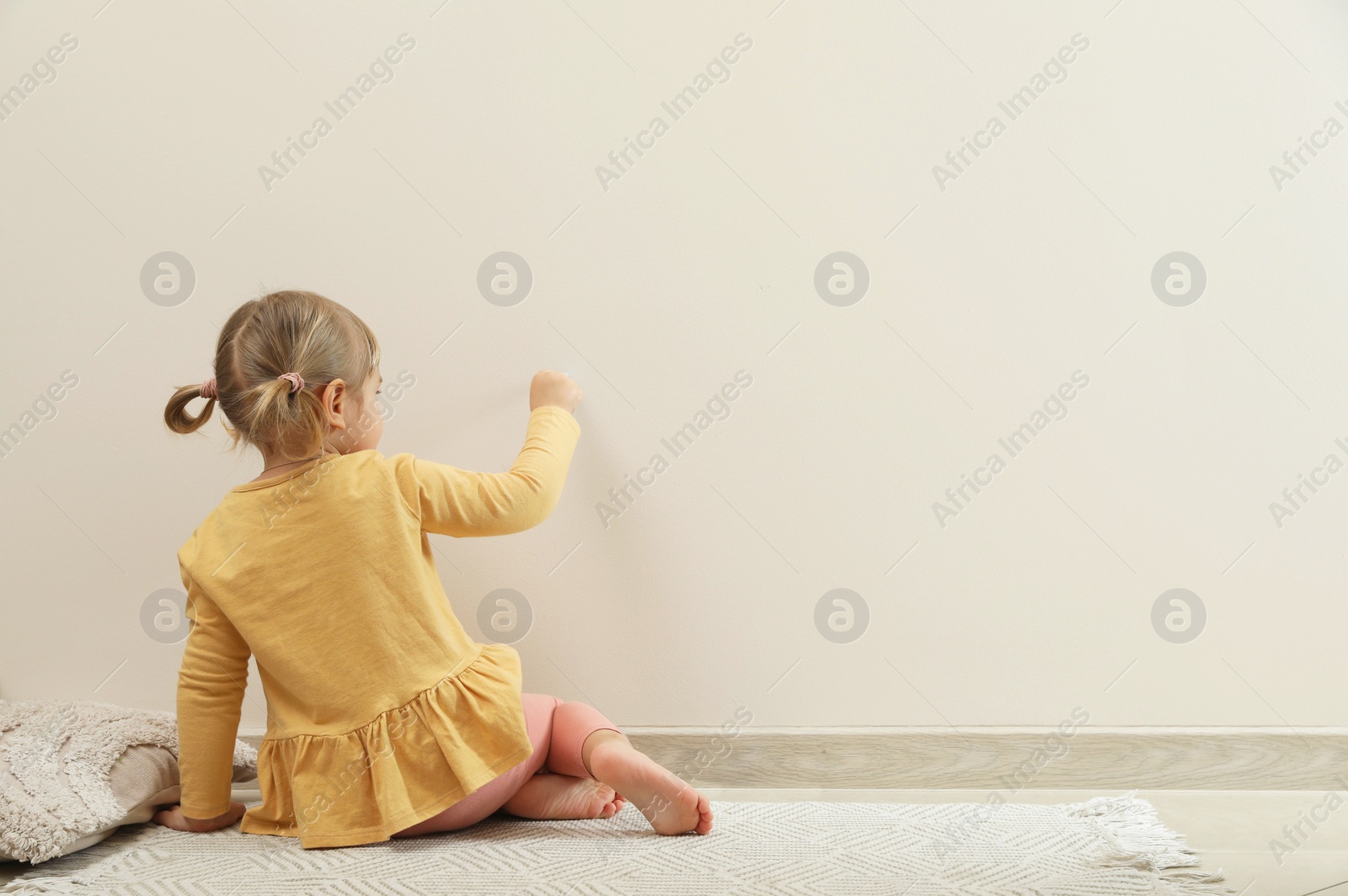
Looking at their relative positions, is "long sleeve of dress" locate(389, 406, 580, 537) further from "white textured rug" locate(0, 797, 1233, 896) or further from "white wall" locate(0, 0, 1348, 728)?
"white textured rug" locate(0, 797, 1233, 896)

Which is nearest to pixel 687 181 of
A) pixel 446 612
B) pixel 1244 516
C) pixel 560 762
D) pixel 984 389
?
pixel 984 389

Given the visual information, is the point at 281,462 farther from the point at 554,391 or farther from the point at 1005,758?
the point at 1005,758

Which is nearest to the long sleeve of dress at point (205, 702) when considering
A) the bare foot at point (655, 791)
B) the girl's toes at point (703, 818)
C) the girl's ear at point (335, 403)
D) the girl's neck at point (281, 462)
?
the girl's neck at point (281, 462)

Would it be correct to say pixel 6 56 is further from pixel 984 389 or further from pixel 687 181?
pixel 984 389

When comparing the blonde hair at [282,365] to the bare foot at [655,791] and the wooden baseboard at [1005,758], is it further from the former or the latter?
the wooden baseboard at [1005,758]

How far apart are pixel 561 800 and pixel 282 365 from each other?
62 centimetres


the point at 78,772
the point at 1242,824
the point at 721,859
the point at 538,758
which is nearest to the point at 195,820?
the point at 78,772

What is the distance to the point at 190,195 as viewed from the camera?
131 cm

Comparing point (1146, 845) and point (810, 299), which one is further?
point (810, 299)

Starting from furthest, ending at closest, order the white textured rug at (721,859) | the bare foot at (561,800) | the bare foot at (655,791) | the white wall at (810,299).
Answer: the white wall at (810,299)
the bare foot at (561,800)
the bare foot at (655,791)
the white textured rug at (721,859)

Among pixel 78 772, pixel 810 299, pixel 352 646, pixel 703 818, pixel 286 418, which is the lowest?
pixel 703 818

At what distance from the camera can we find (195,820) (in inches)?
42.3

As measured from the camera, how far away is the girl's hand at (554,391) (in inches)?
48.4

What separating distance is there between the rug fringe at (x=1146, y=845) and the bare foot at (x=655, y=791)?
1.43ft
